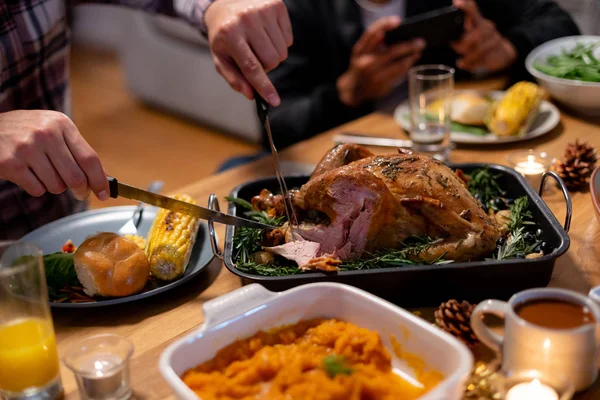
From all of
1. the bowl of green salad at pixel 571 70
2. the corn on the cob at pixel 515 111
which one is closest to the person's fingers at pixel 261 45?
the corn on the cob at pixel 515 111

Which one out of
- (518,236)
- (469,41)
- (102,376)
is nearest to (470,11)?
(469,41)

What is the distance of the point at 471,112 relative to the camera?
2107 mm

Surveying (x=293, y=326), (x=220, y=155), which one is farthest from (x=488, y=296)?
(x=220, y=155)

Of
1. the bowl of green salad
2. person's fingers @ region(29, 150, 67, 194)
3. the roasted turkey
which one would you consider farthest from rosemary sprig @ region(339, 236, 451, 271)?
the bowl of green salad

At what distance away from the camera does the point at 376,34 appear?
2.44 meters

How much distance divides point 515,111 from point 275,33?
2.69 ft

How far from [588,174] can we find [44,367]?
4.51ft

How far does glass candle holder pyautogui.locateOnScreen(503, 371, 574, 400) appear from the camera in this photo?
95 cm

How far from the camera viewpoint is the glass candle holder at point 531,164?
1727 millimetres

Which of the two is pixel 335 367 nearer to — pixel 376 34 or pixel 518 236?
pixel 518 236

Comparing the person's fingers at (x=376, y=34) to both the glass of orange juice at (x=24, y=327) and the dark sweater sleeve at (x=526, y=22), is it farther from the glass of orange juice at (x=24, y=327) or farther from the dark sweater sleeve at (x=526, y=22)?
the glass of orange juice at (x=24, y=327)

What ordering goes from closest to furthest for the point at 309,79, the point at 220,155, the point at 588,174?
the point at 588,174 → the point at 309,79 → the point at 220,155

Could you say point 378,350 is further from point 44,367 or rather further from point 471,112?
point 471,112

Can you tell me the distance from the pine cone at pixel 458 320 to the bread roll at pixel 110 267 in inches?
22.6
